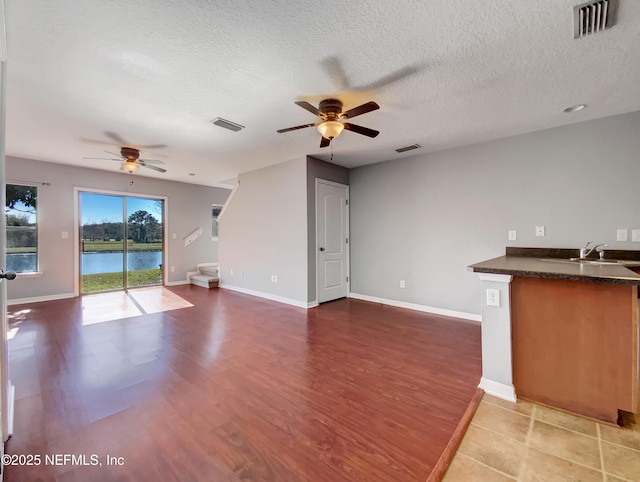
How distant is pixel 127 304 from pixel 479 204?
6.06m

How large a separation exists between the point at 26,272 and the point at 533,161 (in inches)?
327

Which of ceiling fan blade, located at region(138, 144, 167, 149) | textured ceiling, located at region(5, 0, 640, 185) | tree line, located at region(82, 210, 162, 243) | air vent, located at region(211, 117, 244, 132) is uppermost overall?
ceiling fan blade, located at region(138, 144, 167, 149)

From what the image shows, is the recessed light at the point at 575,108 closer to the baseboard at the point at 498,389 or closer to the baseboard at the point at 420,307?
the baseboard at the point at 420,307

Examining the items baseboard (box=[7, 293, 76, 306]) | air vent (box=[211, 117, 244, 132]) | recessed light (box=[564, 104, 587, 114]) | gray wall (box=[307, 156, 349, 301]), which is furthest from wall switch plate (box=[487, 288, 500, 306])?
baseboard (box=[7, 293, 76, 306])

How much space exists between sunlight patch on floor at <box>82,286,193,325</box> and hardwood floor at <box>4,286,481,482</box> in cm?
42

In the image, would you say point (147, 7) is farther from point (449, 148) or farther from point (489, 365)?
point (449, 148)

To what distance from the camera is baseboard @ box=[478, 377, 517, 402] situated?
1.96 metres

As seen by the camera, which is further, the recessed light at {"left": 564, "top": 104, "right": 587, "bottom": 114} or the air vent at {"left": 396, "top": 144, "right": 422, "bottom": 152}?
the air vent at {"left": 396, "top": 144, "right": 422, "bottom": 152}

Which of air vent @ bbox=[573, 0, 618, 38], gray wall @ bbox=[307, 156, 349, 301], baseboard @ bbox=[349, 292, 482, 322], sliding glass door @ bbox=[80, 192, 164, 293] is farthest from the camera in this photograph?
sliding glass door @ bbox=[80, 192, 164, 293]

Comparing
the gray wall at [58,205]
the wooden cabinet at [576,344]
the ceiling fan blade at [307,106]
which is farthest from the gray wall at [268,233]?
the wooden cabinet at [576,344]

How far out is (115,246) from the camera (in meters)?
5.94

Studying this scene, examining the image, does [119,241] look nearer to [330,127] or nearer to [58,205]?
[58,205]

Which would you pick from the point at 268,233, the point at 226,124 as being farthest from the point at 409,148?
the point at 268,233

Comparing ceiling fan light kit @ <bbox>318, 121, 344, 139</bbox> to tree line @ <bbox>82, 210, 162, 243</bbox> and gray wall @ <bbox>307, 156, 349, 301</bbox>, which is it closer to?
gray wall @ <bbox>307, 156, 349, 301</bbox>
